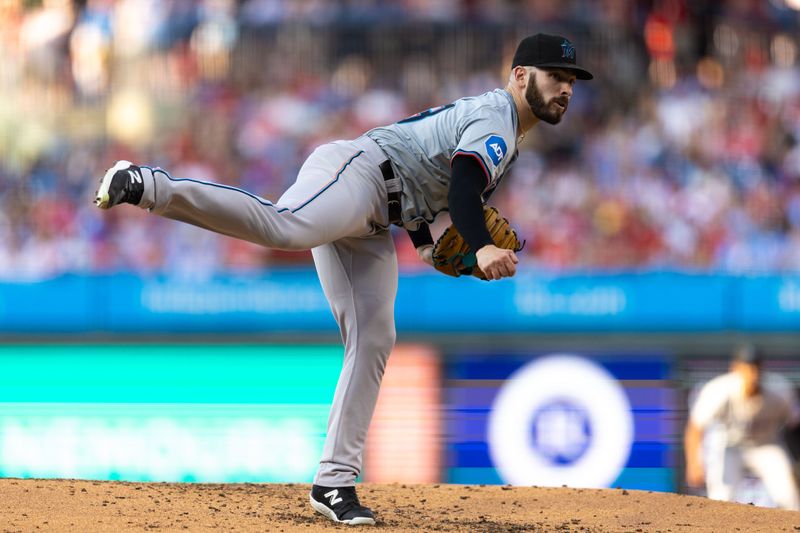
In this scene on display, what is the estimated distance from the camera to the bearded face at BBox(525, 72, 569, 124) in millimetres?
4188

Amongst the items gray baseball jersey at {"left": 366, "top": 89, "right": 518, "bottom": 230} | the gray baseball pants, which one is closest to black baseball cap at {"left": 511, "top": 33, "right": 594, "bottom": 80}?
gray baseball jersey at {"left": 366, "top": 89, "right": 518, "bottom": 230}

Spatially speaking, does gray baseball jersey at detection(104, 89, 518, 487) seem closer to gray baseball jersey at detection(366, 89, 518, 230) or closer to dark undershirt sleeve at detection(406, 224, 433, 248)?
gray baseball jersey at detection(366, 89, 518, 230)

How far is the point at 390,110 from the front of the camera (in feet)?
36.7

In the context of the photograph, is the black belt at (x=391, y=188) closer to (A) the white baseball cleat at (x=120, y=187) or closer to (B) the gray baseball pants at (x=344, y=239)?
(B) the gray baseball pants at (x=344, y=239)

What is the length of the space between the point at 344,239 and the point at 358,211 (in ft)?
0.93

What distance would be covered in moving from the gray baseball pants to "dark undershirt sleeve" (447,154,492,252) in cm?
40

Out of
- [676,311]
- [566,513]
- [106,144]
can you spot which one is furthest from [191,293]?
[566,513]

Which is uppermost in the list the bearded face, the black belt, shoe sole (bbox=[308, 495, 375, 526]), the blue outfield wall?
the blue outfield wall

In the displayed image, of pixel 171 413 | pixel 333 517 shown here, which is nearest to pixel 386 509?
pixel 333 517

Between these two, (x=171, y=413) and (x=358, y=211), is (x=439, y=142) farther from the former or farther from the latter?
(x=171, y=413)

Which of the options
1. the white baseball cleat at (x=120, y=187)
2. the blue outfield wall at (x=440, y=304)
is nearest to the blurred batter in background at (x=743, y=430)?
the blue outfield wall at (x=440, y=304)

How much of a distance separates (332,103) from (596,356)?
14.4ft

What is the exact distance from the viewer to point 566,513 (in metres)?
5.00

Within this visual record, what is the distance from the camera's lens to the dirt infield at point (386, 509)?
4355mm
